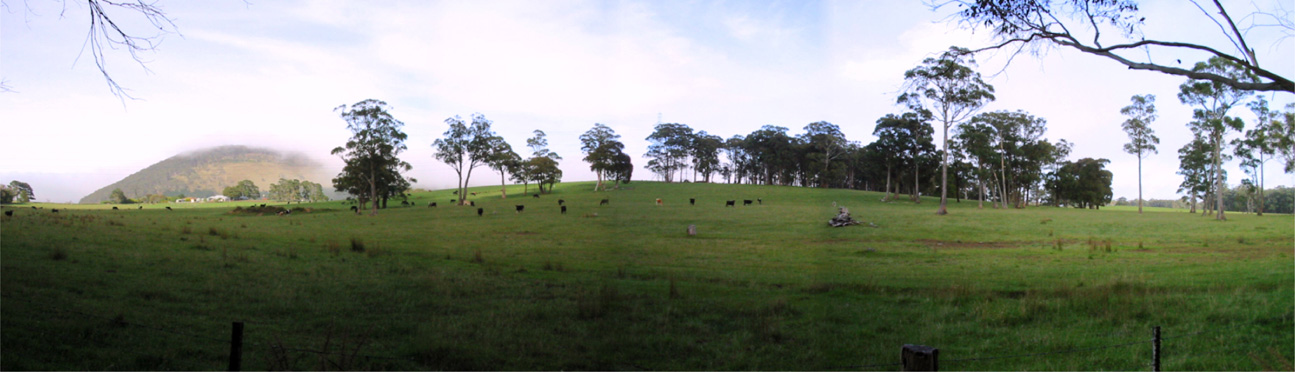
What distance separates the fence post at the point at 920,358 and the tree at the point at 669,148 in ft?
354

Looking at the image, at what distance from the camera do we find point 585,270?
16.7 m

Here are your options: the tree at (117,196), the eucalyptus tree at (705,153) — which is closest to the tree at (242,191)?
the tree at (117,196)

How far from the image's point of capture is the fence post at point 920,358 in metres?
4.40

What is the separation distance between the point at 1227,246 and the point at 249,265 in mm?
31348

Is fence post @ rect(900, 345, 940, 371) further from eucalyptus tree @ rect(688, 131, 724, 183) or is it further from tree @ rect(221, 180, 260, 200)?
tree @ rect(221, 180, 260, 200)

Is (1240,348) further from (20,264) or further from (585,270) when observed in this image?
(20,264)

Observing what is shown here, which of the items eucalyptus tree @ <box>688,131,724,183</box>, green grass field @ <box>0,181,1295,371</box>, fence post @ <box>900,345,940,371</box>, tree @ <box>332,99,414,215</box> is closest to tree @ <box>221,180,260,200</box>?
tree @ <box>332,99,414,215</box>

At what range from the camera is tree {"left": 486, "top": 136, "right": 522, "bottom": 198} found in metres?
76.9

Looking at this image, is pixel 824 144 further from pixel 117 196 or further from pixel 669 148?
pixel 117 196

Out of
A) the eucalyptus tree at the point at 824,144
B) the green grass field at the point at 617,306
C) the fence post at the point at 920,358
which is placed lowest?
the green grass field at the point at 617,306

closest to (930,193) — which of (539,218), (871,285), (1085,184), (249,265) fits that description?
(1085,184)

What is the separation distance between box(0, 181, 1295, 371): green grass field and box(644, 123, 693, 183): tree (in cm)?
9403

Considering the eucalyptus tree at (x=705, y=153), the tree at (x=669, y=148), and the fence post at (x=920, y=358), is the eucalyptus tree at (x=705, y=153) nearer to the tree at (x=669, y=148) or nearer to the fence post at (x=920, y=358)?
the tree at (x=669, y=148)

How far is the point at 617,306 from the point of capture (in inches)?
433
